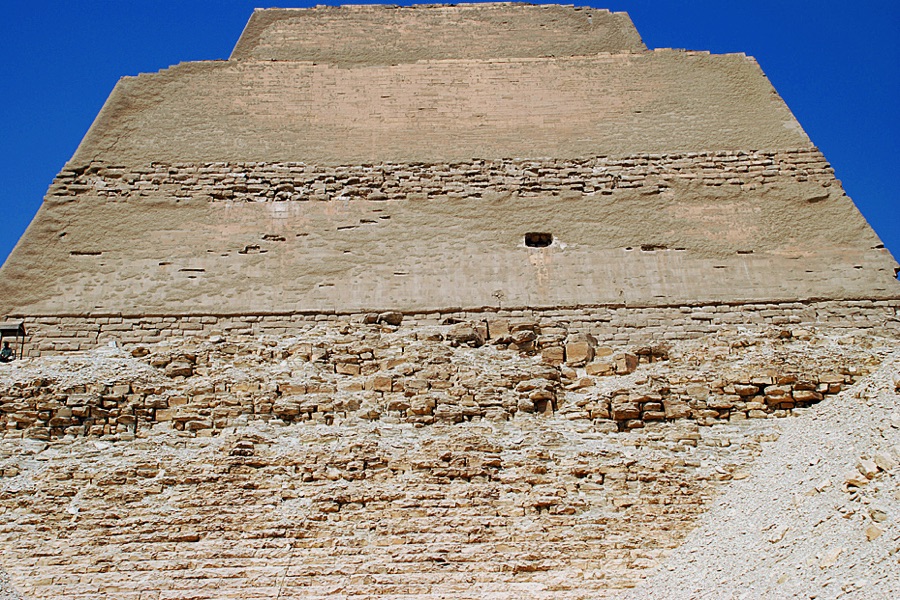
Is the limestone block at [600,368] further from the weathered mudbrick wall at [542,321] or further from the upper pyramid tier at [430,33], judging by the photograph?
the upper pyramid tier at [430,33]

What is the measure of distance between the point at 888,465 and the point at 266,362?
496 cm

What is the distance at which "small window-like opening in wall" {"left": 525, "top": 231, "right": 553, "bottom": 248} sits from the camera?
31.8ft

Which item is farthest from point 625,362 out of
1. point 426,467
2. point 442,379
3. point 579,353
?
point 426,467

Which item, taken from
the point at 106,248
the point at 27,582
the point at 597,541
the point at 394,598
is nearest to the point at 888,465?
the point at 597,541

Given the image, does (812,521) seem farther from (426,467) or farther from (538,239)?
(538,239)

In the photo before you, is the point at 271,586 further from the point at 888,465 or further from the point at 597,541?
the point at 888,465

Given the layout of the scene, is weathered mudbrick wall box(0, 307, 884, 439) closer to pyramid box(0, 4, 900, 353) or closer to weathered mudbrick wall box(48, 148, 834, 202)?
pyramid box(0, 4, 900, 353)

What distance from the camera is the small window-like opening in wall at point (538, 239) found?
9.69m

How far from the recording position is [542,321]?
29.6ft

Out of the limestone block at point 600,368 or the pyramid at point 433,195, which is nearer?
the limestone block at point 600,368

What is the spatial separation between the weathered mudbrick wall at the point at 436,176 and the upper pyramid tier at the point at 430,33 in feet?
6.27

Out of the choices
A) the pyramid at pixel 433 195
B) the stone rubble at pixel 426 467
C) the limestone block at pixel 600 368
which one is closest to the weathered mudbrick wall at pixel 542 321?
the pyramid at pixel 433 195

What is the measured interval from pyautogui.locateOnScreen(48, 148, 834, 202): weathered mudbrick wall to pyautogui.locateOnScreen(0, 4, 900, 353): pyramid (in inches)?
0.9

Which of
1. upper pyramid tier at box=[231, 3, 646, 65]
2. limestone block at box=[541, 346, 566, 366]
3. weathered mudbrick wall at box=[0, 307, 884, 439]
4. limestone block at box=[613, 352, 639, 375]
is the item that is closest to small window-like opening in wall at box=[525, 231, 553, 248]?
weathered mudbrick wall at box=[0, 307, 884, 439]
